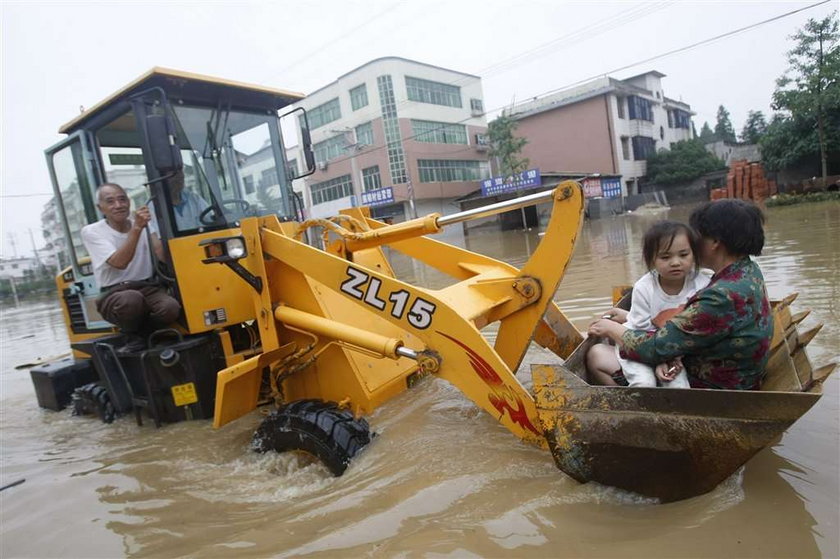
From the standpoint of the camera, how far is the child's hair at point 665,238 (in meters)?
2.36

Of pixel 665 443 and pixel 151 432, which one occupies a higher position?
pixel 665 443

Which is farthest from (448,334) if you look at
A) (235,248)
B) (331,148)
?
(331,148)

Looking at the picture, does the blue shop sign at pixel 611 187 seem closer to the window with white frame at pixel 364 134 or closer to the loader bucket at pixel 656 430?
the window with white frame at pixel 364 134

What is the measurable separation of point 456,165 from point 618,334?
3892 cm

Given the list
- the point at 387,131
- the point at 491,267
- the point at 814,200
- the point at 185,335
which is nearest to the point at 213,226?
the point at 185,335

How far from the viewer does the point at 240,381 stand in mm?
3309

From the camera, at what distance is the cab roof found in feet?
11.8

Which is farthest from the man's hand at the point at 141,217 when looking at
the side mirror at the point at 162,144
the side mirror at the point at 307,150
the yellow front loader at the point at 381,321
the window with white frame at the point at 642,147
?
the window with white frame at the point at 642,147

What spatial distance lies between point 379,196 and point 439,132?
825 cm

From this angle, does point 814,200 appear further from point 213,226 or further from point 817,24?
point 213,226

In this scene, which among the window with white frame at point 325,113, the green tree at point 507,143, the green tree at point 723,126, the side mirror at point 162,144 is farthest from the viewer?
the green tree at point 723,126

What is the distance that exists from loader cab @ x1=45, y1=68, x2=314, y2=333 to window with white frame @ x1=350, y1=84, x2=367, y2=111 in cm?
3481

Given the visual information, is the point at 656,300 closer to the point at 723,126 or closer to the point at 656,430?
the point at 656,430

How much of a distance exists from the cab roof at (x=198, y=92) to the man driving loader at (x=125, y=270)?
68 cm
